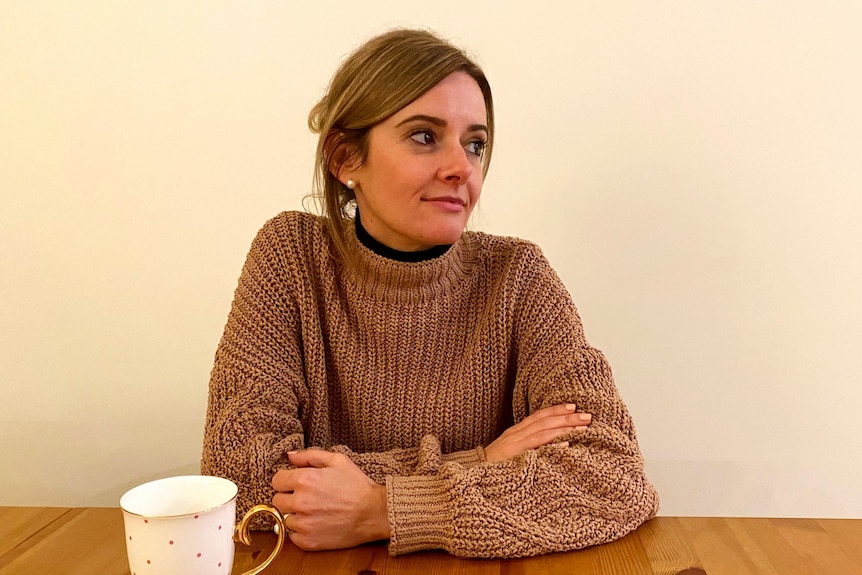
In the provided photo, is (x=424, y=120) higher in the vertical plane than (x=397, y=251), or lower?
higher

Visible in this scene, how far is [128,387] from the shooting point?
1.79m

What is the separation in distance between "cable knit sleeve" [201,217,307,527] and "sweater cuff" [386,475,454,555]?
0.19 metres

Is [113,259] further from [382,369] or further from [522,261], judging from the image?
[522,261]

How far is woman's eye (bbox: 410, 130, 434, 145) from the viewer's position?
1.08m

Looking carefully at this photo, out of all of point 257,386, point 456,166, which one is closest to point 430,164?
point 456,166

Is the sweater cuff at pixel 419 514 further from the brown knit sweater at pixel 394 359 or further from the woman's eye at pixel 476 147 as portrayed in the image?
the woman's eye at pixel 476 147

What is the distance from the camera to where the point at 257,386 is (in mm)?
1058

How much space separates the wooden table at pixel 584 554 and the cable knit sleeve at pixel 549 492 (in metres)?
0.02

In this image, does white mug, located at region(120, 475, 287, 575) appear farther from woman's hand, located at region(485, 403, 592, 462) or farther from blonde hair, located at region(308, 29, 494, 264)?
blonde hair, located at region(308, 29, 494, 264)

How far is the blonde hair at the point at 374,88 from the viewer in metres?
1.08

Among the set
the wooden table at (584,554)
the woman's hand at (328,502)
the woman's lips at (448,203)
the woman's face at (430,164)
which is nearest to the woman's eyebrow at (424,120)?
the woman's face at (430,164)

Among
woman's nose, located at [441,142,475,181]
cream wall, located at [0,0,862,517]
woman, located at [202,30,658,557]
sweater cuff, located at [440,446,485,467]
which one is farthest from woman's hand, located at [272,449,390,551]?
cream wall, located at [0,0,862,517]

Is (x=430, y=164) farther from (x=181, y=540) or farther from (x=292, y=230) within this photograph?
(x=181, y=540)

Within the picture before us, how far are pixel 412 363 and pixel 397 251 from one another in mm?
186
